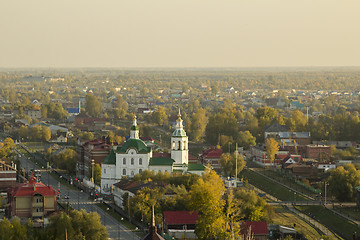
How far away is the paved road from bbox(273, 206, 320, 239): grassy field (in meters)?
8.92

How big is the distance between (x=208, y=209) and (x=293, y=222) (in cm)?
798

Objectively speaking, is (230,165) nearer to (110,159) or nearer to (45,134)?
(110,159)

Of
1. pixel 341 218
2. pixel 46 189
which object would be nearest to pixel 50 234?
pixel 46 189

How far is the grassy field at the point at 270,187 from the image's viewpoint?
6388 cm

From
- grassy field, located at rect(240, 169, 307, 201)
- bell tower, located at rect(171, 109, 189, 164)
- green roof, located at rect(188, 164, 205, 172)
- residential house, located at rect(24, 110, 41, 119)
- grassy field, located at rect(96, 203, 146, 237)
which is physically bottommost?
residential house, located at rect(24, 110, 41, 119)

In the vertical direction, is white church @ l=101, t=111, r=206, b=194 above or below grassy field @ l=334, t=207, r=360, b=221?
above

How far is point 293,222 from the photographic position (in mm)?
53844

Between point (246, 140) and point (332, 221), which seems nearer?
point (332, 221)

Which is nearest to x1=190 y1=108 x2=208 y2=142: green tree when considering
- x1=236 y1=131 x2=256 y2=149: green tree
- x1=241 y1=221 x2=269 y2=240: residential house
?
x1=236 y1=131 x2=256 y2=149: green tree

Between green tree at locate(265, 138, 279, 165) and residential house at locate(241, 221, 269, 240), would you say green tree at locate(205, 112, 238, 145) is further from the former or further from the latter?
residential house at locate(241, 221, 269, 240)

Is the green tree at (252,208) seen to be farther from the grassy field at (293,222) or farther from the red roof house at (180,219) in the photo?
the red roof house at (180,219)

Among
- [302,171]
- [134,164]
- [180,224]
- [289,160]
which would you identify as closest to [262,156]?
[289,160]

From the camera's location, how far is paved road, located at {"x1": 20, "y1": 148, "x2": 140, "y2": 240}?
5011 cm

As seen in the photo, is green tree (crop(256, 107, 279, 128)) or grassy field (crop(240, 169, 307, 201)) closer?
grassy field (crop(240, 169, 307, 201))
